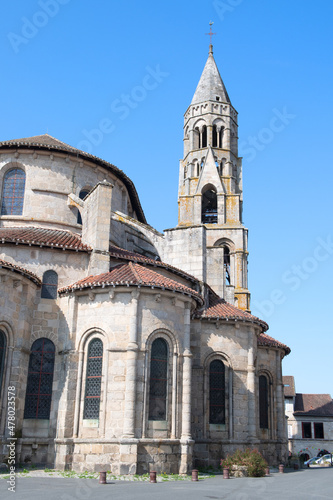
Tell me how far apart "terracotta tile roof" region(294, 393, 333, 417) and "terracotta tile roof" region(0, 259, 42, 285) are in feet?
116

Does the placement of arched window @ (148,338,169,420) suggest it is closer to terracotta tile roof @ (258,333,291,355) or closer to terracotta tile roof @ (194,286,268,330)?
terracotta tile roof @ (194,286,268,330)

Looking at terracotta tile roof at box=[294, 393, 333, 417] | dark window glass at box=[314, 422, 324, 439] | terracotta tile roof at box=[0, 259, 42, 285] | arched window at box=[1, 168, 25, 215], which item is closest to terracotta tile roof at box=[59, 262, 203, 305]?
terracotta tile roof at box=[0, 259, 42, 285]

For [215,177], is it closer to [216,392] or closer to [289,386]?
[289,386]

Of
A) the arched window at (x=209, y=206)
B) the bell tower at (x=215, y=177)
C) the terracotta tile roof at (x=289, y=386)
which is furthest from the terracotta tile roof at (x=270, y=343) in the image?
the terracotta tile roof at (x=289, y=386)

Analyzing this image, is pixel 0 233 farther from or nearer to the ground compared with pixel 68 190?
nearer to the ground

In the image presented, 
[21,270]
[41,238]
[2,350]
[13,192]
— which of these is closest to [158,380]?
[2,350]

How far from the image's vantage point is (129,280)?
19.5 m

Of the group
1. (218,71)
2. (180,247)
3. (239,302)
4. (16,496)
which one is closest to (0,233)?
(180,247)

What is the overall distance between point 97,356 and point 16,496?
711 centimetres

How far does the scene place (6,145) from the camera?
2561 cm

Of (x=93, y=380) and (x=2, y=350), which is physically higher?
(x=2, y=350)

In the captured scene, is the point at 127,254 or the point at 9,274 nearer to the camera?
the point at 9,274

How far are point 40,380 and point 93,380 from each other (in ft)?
7.25

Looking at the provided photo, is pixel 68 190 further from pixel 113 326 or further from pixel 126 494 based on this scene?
pixel 126 494
